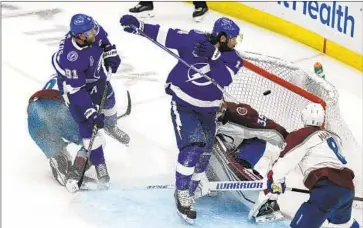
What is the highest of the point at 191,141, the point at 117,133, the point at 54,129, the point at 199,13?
the point at 191,141

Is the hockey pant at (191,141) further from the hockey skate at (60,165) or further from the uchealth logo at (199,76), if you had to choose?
the hockey skate at (60,165)

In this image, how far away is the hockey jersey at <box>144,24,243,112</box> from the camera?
377 cm

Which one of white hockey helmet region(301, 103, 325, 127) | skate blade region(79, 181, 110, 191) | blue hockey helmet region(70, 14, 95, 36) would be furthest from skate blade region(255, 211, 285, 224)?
blue hockey helmet region(70, 14, 95, 36)

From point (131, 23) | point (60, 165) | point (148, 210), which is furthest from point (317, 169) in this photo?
point (60, 165)

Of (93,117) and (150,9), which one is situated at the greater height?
(93,117)

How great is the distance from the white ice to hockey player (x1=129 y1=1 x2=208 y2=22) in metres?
0.07

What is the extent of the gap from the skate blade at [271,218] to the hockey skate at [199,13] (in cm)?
329

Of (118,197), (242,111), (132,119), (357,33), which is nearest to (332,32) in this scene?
(357,33)

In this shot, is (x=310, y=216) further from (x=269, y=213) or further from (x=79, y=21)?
(x=79, y=21)

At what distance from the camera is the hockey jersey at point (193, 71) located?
12.4 ft

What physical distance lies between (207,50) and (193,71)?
152mm

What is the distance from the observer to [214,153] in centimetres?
405

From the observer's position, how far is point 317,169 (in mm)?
3439

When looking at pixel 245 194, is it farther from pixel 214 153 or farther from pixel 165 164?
pixel 165 164
